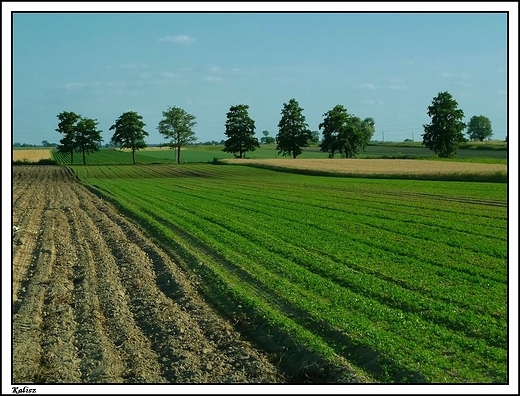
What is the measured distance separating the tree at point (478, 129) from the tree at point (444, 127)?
4.00 ft

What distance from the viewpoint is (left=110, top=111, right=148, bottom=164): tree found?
9750cm

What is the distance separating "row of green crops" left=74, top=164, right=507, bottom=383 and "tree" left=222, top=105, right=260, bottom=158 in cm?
7287

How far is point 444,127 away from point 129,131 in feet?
157

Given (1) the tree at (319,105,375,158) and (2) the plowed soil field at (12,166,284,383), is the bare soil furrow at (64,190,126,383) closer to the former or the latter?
(2) the plowed soil field at (12,166,284,383)

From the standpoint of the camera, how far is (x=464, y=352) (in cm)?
781

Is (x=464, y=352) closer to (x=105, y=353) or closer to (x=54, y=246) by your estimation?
(x=105, y=353)

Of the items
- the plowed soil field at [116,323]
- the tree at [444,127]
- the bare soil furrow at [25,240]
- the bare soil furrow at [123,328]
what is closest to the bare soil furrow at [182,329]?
the plowed soil field at [116,323]

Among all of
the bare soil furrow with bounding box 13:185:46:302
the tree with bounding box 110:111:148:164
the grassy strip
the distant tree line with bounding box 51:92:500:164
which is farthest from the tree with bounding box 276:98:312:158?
the bare soil furrow with bounding box 13:185:46:302

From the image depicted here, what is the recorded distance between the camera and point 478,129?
7650cm

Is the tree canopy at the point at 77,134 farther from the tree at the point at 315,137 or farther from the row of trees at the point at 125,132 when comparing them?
the tree at the point at 315,137

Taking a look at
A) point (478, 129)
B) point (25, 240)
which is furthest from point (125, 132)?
point (25, 240)

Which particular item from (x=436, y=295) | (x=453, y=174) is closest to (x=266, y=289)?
(x=436, y=295)

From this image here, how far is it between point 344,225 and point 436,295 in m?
8.43

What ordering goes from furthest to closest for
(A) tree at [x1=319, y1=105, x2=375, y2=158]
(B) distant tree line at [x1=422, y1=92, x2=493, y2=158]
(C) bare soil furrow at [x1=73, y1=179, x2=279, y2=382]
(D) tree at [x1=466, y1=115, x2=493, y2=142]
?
(A) tree at [x1=319, y1=105, x2=375, y2=158], (B) distant tree line at [x1=422, y1=92, x2=493, y2=158], (D) tree at [x1=466, y1=115, x2=493, y2=142], (C) bare soil furrow at [x1=73, y1=179, x2=279, y2=382]
